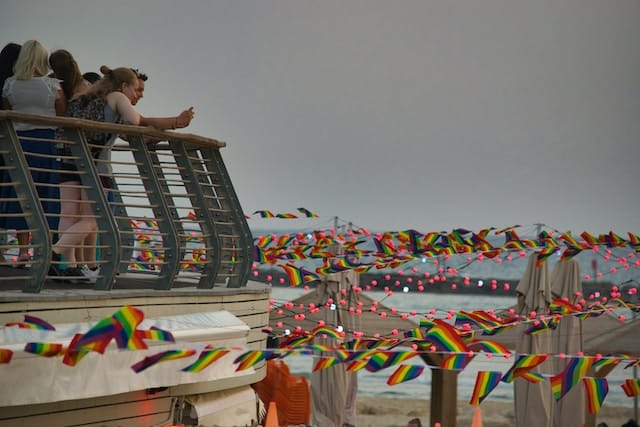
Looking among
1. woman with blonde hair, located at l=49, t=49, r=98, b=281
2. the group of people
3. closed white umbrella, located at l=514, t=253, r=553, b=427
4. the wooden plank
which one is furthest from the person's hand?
closed white umbrella, located at l=514, t=253, r=553, b=427

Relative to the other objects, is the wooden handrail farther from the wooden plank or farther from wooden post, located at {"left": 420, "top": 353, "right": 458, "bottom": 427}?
wooden post, located at {"left": 420, "top": 353, "right": 458, "bottom": 427}

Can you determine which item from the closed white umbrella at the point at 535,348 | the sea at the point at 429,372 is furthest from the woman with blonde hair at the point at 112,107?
the closed white umbrella at the point at 535,348

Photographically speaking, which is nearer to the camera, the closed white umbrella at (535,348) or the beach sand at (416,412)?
the closed white umbrella at (535,348)

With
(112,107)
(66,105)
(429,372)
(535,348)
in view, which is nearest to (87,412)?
(112,107)

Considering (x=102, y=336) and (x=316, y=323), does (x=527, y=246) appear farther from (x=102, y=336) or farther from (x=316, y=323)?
(x=102, y=336)

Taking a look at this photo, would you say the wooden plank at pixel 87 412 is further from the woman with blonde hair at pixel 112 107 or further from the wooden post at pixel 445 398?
the wooden post at pixel 445 398

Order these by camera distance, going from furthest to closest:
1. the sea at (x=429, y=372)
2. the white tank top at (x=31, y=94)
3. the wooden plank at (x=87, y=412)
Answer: the sea at (x=429, y=372)
the white tank top at (x=31, y=94)
the wooden plank at (x=87, y=412)

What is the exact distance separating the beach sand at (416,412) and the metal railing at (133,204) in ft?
55.5

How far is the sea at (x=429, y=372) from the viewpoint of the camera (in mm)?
25297

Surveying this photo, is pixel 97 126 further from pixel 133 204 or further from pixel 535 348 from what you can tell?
pixel 535 348

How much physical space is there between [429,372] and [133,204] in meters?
23.7

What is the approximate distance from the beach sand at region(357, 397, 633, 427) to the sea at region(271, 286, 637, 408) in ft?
1.27

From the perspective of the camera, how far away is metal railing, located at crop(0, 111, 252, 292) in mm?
A: 6457

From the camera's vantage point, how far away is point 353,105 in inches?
1527
